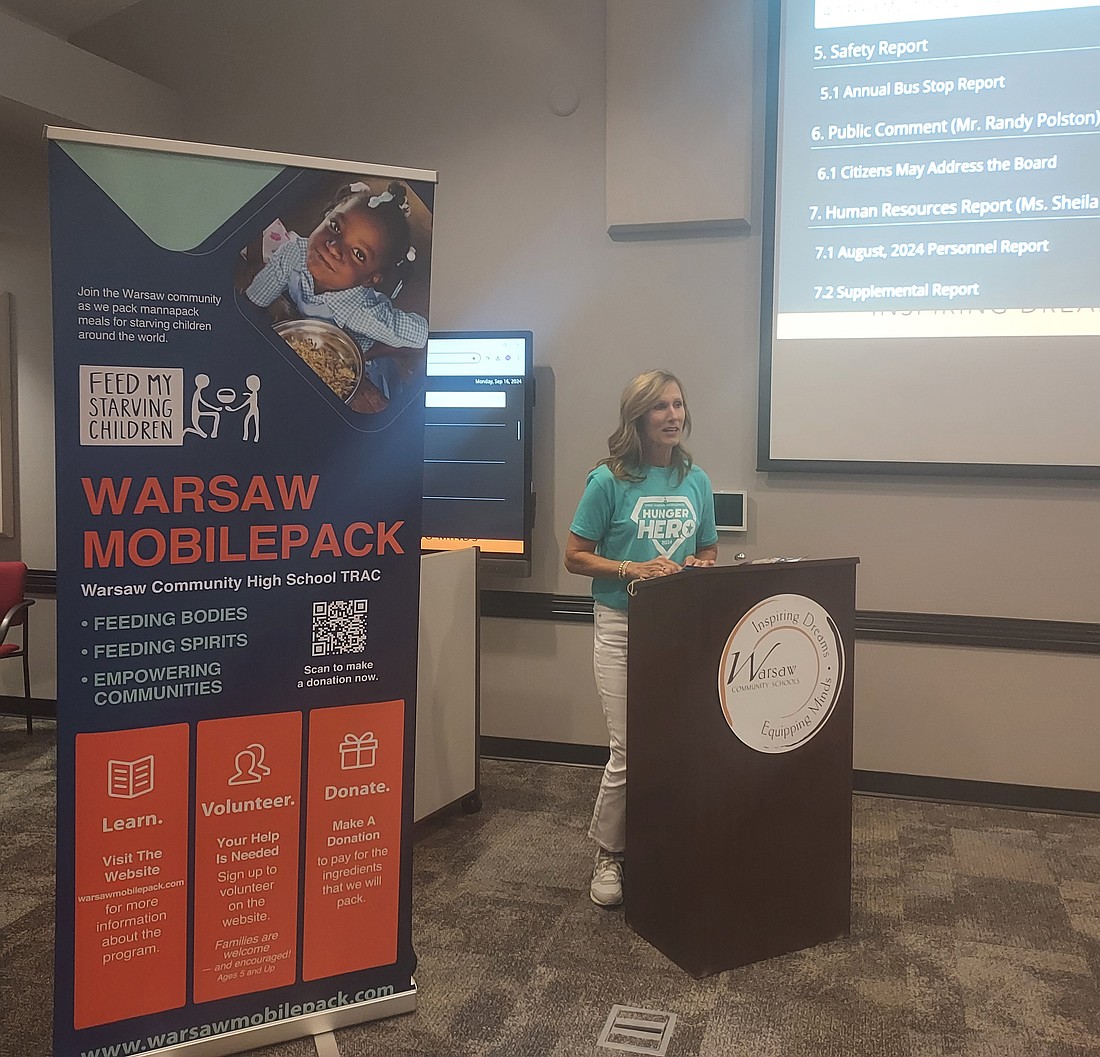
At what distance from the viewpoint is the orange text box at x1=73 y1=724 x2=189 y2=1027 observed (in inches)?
76.2

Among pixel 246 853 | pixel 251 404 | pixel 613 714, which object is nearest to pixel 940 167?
pixel 613 714

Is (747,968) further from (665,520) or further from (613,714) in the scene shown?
(665,520)

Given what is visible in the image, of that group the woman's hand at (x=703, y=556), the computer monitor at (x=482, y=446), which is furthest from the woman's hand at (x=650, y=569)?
the computer monitor at (x=482, y=446)

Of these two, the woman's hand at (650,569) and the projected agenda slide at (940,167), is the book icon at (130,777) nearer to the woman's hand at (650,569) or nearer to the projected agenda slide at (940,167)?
the woman's hand at (650,569)

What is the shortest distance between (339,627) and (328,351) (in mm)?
603

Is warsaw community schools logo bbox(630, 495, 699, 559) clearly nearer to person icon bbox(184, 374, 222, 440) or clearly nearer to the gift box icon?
the gift box icon

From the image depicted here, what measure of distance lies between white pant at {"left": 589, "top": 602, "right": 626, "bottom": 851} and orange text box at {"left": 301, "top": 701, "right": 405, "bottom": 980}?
2.48 feet

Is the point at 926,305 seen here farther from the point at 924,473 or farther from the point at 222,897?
the point at 222,897

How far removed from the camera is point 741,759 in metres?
2.42

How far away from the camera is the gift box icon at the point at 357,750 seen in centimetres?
216

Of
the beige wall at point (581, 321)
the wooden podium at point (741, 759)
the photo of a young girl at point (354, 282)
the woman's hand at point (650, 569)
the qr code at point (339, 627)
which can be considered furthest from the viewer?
the beige wall at point (581, 321)

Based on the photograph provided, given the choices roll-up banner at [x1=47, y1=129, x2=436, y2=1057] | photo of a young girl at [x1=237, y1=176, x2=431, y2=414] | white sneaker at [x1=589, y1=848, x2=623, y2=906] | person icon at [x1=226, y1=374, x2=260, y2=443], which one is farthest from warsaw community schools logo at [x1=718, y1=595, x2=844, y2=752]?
person icon at [x1=226, y1=374, x2=260, y2=443]

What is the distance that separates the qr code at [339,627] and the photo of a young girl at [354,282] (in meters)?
0.43

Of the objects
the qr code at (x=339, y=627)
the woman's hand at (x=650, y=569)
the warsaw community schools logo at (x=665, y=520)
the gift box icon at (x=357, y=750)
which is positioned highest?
the warsaw community schools logo at (x=665, y=520)
